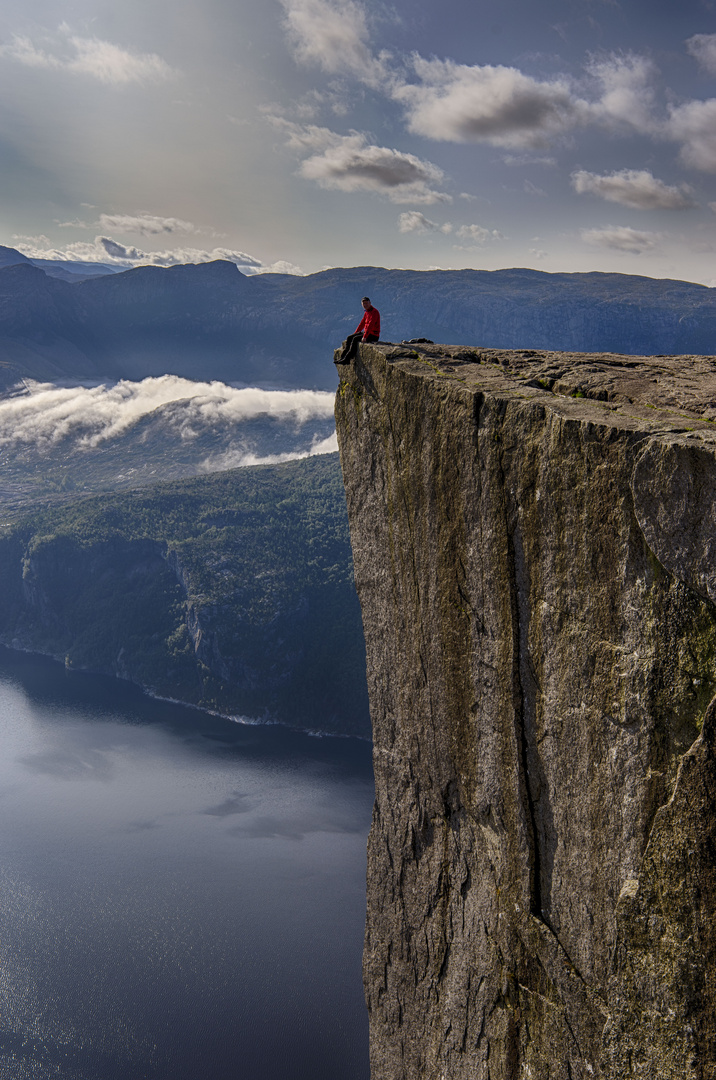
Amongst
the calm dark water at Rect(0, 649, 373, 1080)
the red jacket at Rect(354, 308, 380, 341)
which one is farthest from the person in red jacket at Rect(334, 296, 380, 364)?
the calm dark water at Rect(0, 649, 373, 1080)

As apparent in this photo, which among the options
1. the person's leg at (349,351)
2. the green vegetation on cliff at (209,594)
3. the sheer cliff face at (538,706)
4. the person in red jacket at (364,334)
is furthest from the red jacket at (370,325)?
the green vegetation on cliff at (209,594)

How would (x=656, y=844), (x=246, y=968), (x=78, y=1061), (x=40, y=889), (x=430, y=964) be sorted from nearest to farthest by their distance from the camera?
(x=656, y=844) → (x=430, y=964) → (x=78, y=1061) → (x=246, y=968) → (x=40, y=889)

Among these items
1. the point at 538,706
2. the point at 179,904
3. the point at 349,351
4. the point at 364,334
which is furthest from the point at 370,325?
the point at 179,904

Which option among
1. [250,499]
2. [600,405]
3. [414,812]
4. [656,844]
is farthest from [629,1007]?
[250,499]

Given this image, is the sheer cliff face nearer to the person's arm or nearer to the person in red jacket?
the person in red jacket

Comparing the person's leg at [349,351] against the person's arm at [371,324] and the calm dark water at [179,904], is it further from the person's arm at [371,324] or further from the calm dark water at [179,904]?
the calm dark water at [179,904]

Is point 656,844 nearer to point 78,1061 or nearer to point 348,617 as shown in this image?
point 78,1061
